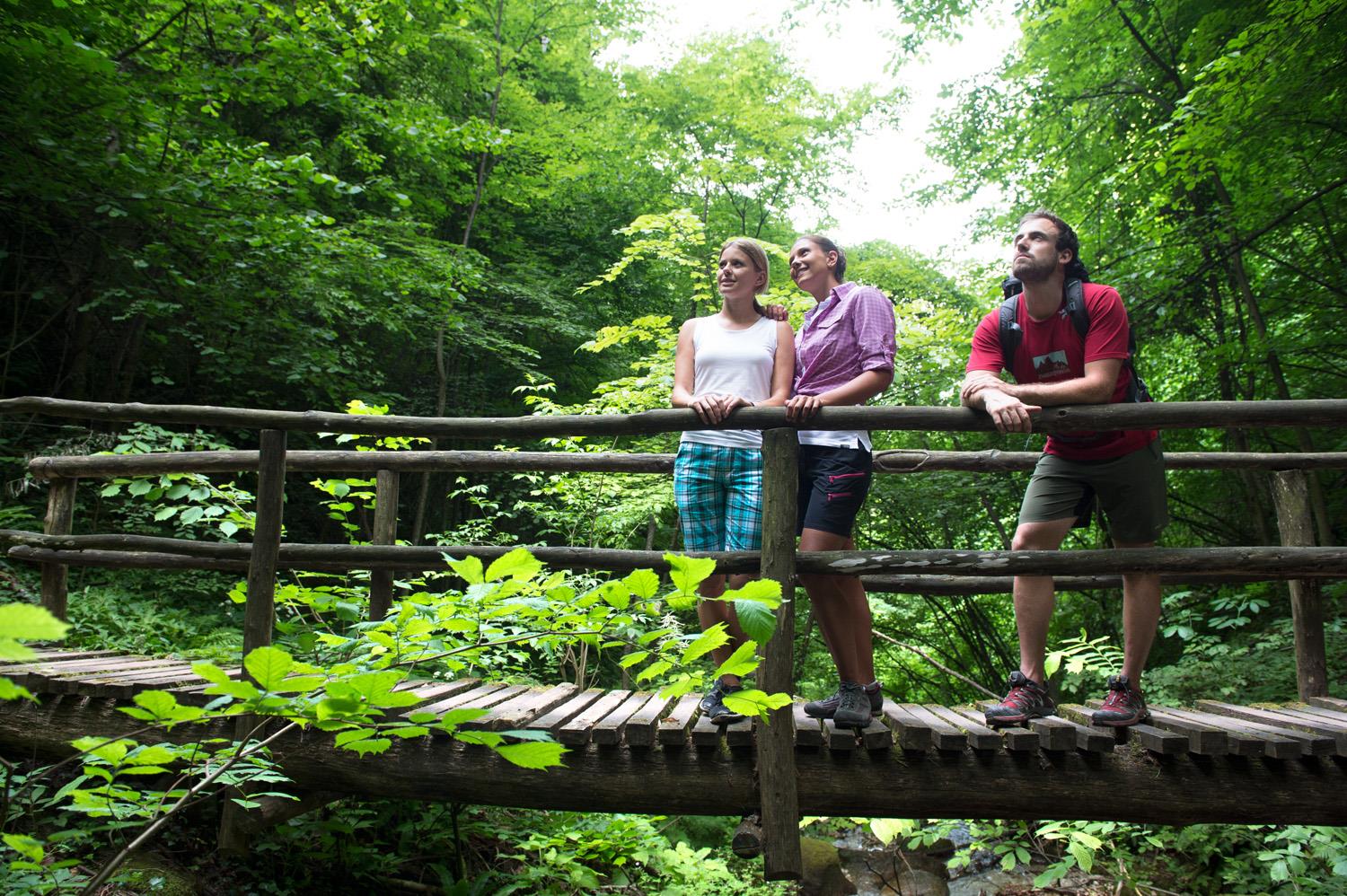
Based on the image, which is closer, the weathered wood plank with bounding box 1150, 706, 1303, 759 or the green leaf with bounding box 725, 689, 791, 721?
the green leaf with bounding box 725, 689, 791, 721

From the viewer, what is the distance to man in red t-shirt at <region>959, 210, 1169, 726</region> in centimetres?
267

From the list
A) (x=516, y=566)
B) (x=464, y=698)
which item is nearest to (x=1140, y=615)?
(x=516, y=566)

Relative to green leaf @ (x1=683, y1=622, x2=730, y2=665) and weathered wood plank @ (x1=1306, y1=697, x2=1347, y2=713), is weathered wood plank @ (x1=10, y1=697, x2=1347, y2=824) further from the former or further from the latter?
green leaf @ (x1=683, y1=622, x2=730, y2=665)

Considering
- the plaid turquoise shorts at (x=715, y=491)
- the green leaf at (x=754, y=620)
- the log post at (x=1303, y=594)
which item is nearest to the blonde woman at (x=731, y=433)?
the plaid turquoise shorts at (x=715, y=491)

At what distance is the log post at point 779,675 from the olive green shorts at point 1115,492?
0.93 meters

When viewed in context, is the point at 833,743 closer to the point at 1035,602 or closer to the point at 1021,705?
the point at 1021,705

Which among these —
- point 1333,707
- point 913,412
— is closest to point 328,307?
point 913,412

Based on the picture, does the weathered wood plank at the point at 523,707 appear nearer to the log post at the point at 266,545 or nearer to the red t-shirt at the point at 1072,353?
the log post at the point at 266,545

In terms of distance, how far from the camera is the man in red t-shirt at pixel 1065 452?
2.67 metres

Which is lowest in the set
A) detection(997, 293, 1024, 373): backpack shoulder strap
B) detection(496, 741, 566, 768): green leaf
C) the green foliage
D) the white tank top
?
detection(496, 741, 566, 768): green leaf

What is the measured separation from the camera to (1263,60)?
495cm

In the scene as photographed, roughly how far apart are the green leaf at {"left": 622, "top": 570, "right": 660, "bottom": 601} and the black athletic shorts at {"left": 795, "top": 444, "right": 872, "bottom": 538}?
1.49 m

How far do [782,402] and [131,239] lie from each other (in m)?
7.38

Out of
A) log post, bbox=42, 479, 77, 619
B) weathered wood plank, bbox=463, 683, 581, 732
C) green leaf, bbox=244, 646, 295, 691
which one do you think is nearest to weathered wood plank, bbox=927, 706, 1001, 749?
weathered wood plank, bbox=463, 683, 581, 732
